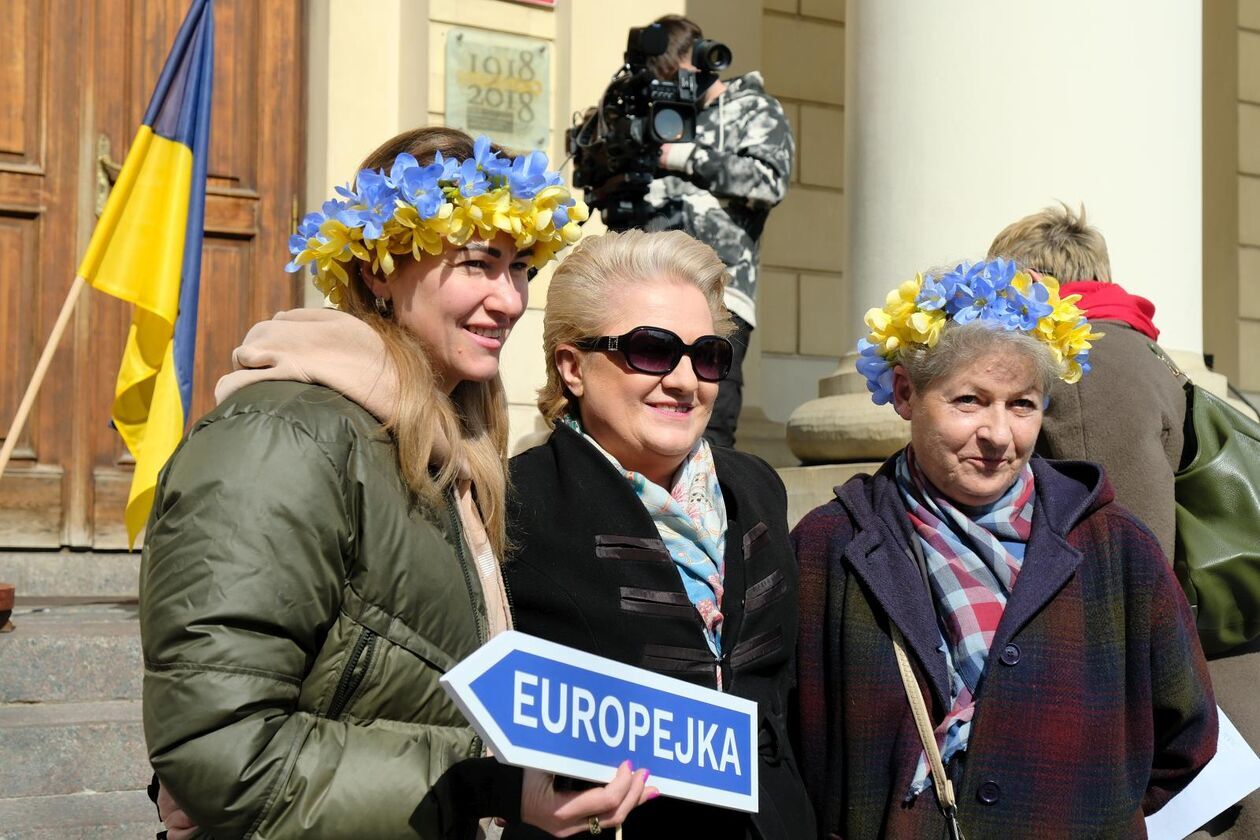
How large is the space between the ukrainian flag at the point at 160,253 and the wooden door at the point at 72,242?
1.91 feet

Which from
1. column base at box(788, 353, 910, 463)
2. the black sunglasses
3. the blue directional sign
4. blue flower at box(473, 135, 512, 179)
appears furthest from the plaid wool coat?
column base at box(788, 353, 910, 463)

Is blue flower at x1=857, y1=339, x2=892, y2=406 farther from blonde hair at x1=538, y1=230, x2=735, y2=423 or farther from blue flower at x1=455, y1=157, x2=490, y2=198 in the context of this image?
blue flower at x1=455, y1=157, x2=490, y2=198

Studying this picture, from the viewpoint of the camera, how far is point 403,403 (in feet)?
6.41

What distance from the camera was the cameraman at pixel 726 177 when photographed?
4.79m

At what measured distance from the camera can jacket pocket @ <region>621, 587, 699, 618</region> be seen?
2.25 m

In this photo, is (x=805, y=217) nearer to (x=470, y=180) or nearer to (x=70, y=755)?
(x=70, y=755)

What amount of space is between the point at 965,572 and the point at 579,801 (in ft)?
3.29

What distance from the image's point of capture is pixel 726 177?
4.77 metres

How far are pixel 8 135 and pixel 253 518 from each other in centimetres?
509

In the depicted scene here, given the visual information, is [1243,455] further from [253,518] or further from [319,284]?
[253,518]

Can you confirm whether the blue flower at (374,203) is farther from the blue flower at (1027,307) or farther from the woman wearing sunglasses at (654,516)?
the blue flower at (1027,307)

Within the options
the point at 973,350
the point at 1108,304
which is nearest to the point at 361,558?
the point at 973,350

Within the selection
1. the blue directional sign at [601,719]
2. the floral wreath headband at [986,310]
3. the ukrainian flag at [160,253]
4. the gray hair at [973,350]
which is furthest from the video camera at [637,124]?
the blue directional sign at [601,719]

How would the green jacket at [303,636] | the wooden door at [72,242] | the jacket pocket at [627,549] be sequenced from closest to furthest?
the green jacket at [303,636], the jacket pocket at [627,549], the wooden door at [72,242]
